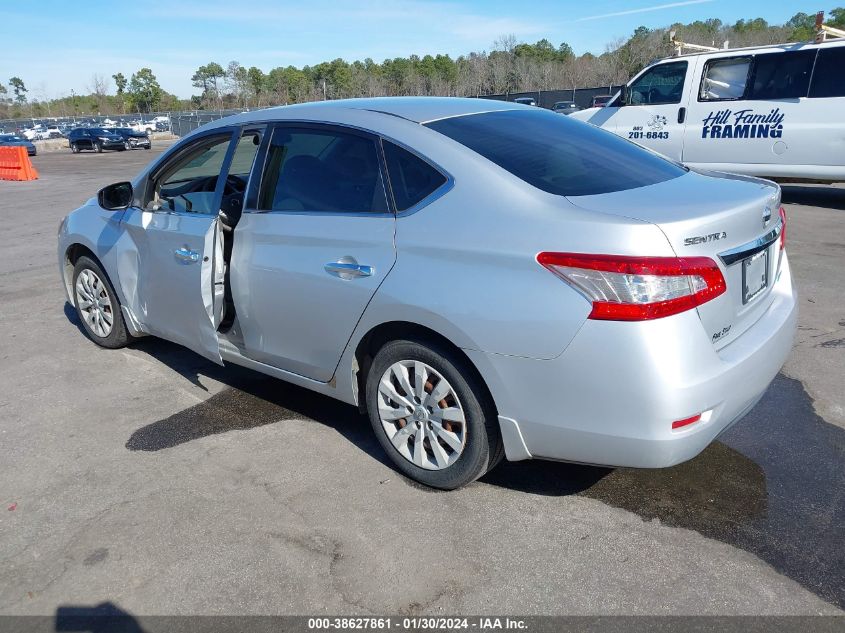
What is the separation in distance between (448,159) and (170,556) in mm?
2032

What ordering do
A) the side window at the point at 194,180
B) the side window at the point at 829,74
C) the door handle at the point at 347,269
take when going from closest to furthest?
the door handle at the point at 347,269 → the side window at the point at 194,180 → the side window at the point at 829,74

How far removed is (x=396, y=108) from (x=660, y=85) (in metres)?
9.03

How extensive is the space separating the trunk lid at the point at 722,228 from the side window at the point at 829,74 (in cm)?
813

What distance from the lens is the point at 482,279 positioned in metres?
2.80

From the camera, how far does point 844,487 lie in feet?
10.4

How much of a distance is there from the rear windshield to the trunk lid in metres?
0.15

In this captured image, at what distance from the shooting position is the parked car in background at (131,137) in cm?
3853

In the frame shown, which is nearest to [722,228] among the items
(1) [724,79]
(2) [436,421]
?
(2) [436,421]

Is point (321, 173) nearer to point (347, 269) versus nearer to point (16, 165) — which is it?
point (347, 269)

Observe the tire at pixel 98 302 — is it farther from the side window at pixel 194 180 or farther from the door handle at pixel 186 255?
the door handle at pixel 186 255

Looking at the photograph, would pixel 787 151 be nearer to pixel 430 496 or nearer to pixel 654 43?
pixel 430 496

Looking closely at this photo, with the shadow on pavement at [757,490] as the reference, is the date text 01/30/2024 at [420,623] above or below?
above

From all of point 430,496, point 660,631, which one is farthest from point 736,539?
point 430,496

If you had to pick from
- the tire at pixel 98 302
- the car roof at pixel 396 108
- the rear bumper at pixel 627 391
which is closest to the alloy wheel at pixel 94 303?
the tire at pixel 98 302
